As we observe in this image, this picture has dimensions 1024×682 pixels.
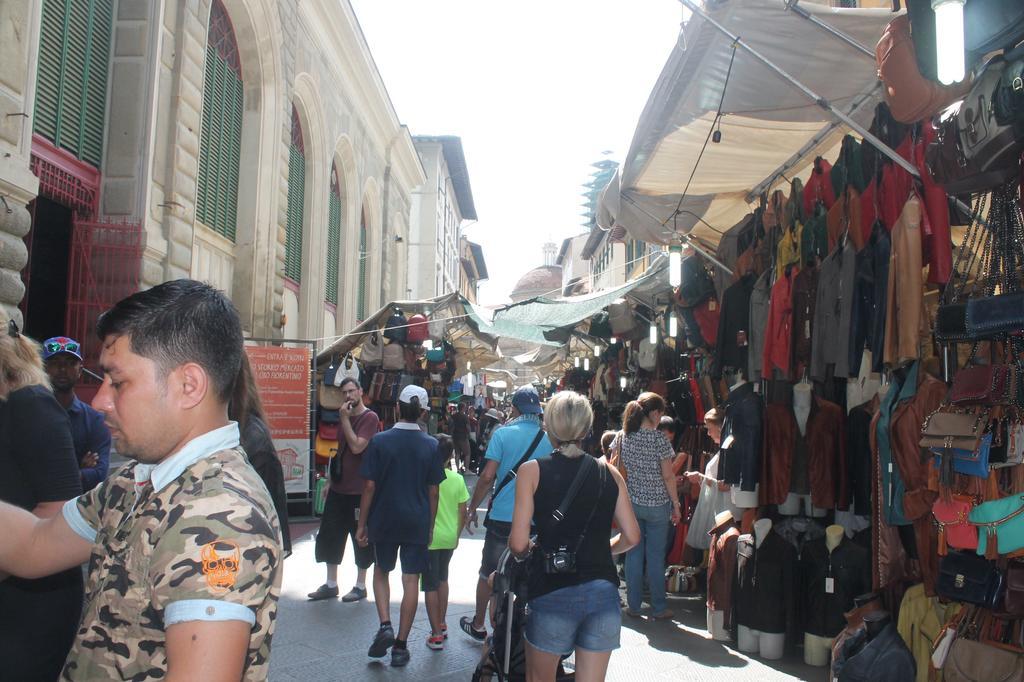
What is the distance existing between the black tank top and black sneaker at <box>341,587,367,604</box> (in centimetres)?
395

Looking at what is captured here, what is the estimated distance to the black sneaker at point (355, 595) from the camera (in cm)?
730

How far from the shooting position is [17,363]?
9.27ft

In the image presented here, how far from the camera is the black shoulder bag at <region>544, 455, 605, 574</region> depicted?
3.71 meters

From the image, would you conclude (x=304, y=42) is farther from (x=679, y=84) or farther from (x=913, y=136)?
(x=913, y=136)

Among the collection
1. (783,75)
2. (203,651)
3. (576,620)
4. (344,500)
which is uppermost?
(783,75)

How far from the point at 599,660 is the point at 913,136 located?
3.36m

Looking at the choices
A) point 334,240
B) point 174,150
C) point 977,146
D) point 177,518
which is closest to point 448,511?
point 977,146

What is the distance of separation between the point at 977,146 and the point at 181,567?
3465mm

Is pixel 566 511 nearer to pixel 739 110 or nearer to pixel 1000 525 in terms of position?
pixel 1000 525

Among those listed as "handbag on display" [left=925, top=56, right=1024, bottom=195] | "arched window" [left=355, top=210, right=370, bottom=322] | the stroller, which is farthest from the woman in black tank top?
"arched window" [left=355, top=210, right=370, bottom=322]

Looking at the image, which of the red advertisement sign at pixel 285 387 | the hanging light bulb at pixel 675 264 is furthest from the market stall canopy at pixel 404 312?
the hanging light bulb at pixel 675 264

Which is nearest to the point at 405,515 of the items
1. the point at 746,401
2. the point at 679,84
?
the point at 746,401

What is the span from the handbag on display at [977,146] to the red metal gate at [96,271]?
805 centimetres

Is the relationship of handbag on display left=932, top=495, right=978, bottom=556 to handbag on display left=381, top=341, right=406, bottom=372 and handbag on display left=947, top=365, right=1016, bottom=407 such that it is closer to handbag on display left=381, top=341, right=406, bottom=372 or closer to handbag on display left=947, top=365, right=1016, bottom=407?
handbag on display left=947, top=365, right=1016, bottom=407
